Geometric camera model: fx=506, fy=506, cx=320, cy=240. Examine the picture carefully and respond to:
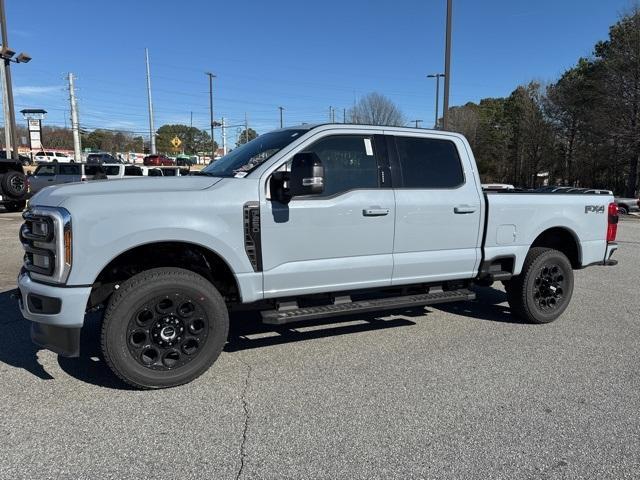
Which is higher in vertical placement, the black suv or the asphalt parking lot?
the black suv

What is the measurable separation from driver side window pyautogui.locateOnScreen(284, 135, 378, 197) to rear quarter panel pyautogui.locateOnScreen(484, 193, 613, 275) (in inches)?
55.7

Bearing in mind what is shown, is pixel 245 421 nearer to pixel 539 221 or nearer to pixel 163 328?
pixel 163 328

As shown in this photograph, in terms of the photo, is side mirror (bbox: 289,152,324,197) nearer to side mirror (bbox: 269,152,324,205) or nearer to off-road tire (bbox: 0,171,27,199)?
side mirror (bbox: 269,152,324,205)

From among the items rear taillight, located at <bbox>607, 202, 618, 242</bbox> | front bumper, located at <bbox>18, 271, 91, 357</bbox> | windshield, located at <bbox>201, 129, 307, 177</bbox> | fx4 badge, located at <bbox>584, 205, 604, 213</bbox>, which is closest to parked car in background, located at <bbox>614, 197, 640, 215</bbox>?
rear taillight, located at <bbox>607, 202, 618, 242</bbox>

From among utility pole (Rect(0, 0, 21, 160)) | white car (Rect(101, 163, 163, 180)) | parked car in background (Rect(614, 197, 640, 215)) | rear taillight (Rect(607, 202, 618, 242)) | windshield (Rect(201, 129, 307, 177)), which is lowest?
parked car in background (Rect(614, 197, 640, 215))

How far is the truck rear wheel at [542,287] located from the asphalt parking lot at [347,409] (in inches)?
10.6

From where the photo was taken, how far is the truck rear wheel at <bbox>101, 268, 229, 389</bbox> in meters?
3.58

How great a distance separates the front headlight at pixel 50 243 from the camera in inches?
134

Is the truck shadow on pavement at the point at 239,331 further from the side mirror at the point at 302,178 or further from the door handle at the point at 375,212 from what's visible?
the side mirror at the point at 302,178

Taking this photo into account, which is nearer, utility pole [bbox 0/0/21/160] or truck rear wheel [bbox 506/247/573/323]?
truck rear wheel [bbox 506/247/573/323]

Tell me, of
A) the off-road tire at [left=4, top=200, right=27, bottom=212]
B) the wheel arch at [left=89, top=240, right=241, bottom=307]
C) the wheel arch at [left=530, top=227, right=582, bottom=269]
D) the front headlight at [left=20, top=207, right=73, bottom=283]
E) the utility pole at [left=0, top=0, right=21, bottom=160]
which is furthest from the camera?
the utility pole at [left=0, top=0, right=21, bottom=160]

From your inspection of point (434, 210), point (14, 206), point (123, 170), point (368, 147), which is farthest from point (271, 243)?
point (123, 170)

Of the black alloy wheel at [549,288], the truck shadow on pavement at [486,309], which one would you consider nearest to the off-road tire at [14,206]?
the truck shadow on pavement at [486,309]

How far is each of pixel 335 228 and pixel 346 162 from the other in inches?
24.4
